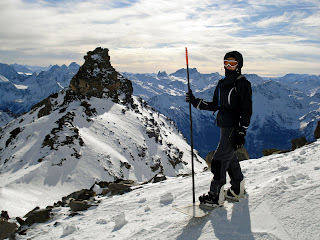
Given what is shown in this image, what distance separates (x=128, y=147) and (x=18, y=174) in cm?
2377

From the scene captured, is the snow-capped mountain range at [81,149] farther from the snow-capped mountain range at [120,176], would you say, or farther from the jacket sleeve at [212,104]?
the jacket sleeve at [212,104]

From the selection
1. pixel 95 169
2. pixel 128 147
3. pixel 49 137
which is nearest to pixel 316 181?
pixel 95 169

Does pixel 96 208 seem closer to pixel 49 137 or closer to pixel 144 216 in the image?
pixel 144 216

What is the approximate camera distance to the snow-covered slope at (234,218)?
436cm

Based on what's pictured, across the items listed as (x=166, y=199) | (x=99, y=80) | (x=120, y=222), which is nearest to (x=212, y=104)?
(x=166, y=199)

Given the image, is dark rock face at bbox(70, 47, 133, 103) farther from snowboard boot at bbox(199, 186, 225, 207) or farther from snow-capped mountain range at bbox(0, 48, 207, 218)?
snowboard boot at bbox(199, 186, 225, 207)

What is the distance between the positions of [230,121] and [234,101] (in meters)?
0.45

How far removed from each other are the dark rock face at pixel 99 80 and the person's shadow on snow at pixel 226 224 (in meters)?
66.6

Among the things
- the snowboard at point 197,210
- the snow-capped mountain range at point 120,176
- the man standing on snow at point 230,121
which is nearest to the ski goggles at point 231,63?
the man standing on snow at point 230,121

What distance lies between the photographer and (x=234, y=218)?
4957mm

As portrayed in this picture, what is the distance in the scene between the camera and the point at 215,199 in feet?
18.5

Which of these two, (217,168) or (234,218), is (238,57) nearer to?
(217,168)

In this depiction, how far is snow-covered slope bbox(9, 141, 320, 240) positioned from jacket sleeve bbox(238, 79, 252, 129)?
1578 mm

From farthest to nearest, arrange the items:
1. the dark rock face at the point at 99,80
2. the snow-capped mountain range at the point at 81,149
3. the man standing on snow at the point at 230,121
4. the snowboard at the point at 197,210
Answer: the dark rock face at the point at 99,80 → the snow-capped mountain range at the point at 81,149 → the man standing on snow at the point at 230,121 → the snowboard at the point at 197,210
